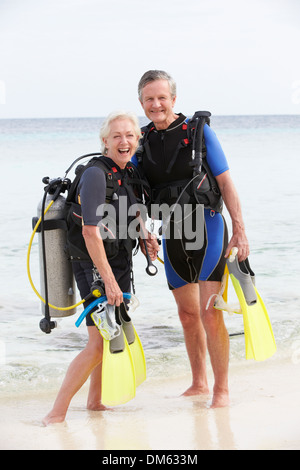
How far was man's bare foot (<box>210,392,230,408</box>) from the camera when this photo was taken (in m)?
3.49

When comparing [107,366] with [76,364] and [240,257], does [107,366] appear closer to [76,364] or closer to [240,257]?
[76,364]

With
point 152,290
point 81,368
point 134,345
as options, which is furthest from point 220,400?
point 152,290

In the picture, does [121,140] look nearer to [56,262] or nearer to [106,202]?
[106,202]

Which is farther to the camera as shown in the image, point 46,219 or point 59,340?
point 59,340

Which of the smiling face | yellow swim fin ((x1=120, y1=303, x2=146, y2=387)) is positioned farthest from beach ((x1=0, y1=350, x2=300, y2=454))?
the smiling face

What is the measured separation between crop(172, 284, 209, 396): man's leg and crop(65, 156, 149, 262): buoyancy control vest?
602mm

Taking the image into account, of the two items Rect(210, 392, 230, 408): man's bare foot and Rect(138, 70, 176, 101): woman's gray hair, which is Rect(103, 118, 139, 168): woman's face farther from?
Rect(210, 392, 230, 408): man's bare foot

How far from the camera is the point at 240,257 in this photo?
3398 mm

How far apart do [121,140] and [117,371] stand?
1116mm

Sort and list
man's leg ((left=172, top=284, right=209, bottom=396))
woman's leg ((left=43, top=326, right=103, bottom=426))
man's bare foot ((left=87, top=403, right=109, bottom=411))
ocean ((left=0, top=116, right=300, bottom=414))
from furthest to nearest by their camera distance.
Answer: ocean ((left=0, top=116, right=300, bottom=414)) < man's leg ((left=172, top=284, right=209, bottom=396)) < man's bare foot ((left=87, top=403, right=109, bottom=411)) < woman's leg ((left=43, top=326, right=103, bottom=426))

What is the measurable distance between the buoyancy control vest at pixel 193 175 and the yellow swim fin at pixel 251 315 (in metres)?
0.35

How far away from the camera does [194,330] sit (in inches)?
149
